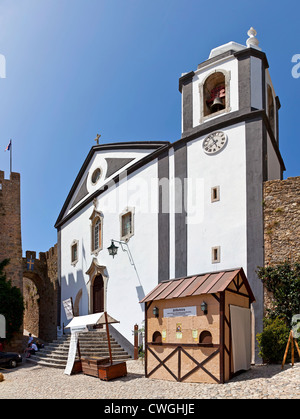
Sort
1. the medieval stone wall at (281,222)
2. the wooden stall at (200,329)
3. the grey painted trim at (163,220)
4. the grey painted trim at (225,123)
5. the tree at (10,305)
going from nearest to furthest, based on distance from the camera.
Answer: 1. the wooden stall at (200,329)
2. the medieval stone wall at (281,222)
3. the grey painted trim at (225,123)
4. the grey painted trim at (163,220)
5. the tree at (10,305)

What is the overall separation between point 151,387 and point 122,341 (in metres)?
7.07

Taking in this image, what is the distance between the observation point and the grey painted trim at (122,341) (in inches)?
663

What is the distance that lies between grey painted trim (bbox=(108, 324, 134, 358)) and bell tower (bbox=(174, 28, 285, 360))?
4334mm

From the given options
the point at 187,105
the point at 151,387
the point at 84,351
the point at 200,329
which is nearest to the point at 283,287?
the point at 200,329

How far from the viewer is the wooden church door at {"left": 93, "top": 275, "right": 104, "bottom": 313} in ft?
65.8

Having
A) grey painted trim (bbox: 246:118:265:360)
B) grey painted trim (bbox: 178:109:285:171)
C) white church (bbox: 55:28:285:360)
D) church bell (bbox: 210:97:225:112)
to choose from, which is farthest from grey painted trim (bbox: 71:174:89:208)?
grey painted trim (bbox: 246:118:265:360)

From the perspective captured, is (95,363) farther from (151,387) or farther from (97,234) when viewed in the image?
(97,234)

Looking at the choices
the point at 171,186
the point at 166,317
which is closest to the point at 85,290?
the point at 171,186

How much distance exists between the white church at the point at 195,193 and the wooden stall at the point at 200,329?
2136 mm

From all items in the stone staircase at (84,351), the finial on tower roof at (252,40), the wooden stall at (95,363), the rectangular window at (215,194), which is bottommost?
the stone staircase at (84,351)

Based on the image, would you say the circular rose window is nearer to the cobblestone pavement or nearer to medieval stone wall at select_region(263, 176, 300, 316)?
medieval stone wall at select_region(263, 176, 300, 316)

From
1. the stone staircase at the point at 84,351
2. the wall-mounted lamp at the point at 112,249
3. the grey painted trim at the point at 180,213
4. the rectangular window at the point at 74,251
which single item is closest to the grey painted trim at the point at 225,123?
the grey painted trim at the point at 180,213

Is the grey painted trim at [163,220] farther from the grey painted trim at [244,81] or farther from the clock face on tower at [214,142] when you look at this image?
the grey painted trim at [244,81]

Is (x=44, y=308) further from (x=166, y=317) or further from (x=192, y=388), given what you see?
(x=192, y=388)
